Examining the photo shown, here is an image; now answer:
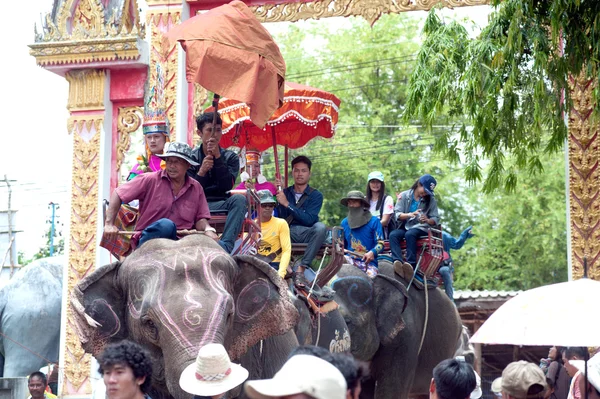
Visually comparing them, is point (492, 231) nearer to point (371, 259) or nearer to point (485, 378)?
point (485, 378)

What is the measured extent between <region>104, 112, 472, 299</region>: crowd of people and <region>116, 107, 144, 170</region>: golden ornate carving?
309cm

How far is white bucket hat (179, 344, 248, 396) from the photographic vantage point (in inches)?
207

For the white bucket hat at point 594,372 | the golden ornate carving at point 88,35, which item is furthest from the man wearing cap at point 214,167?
the golden ornate carving at point 88,35

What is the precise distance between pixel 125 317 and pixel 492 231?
65.5ft

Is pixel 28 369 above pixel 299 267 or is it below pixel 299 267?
below

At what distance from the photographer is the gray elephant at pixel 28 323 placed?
556 inches

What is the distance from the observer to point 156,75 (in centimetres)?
870

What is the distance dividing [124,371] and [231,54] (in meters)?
4.05

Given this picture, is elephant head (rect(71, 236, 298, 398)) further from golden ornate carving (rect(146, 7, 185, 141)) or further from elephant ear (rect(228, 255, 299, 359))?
golden ornate carving (rect(146, 7, 185, 141))

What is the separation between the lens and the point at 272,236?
8664 millimetres

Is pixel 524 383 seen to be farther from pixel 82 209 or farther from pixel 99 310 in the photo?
pixel 82 209

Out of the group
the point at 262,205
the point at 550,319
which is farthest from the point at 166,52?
the point at 550,319

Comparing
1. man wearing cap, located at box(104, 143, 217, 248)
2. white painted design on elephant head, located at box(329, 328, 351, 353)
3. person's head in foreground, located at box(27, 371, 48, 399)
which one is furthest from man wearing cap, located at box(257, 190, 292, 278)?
person's head in foreground, located at box(27, 371, 48, 399)

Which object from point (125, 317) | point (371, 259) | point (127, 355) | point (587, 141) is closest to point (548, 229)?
point (587, 141)
